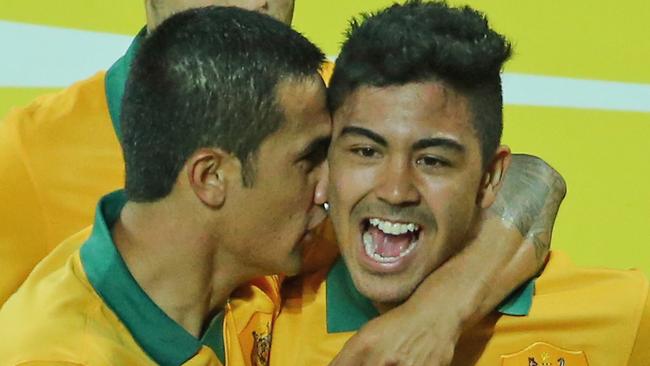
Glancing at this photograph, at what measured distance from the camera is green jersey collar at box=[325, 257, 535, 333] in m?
2.09

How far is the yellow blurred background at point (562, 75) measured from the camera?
3.42 m

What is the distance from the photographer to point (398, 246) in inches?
78.3

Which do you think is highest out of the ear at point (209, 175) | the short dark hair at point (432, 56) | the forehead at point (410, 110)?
the short dark hair at point (432, 56)

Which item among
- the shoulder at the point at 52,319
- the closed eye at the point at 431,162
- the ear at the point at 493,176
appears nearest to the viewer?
the shoulder at the point at 52,319

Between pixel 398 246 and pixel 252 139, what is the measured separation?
0.28m

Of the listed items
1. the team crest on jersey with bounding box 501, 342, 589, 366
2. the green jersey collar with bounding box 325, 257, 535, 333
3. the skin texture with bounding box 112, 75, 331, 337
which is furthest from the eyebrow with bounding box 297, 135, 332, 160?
the team crest on jersey with bounding box 501, 342, 589, 366

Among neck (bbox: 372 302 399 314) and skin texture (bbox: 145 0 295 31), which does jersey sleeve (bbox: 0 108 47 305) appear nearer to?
skin texture (bbox: 145 0 295 31)

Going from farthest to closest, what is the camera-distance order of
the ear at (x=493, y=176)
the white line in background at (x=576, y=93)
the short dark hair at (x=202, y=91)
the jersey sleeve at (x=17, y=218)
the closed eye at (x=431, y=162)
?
the white line in background at (x=576, y=93) < the jersey sleeve at (x=17, y=218) < the ear at (x=493, y=176) < the closed eye at (x=431, y=162) < the short dark hair at (x=202, y=91)

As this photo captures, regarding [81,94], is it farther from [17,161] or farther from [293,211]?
[293,211]

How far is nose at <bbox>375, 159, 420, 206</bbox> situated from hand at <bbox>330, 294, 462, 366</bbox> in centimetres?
17

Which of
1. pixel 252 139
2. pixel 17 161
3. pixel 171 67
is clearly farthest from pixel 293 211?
pixel 17 161

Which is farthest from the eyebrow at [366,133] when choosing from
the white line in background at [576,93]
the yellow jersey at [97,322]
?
the white line in background at [576,93]

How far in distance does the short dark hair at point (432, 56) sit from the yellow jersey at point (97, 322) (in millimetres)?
399

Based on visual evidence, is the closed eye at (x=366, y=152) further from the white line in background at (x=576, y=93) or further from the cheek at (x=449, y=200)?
the white line in background at (x=576, y=93)
